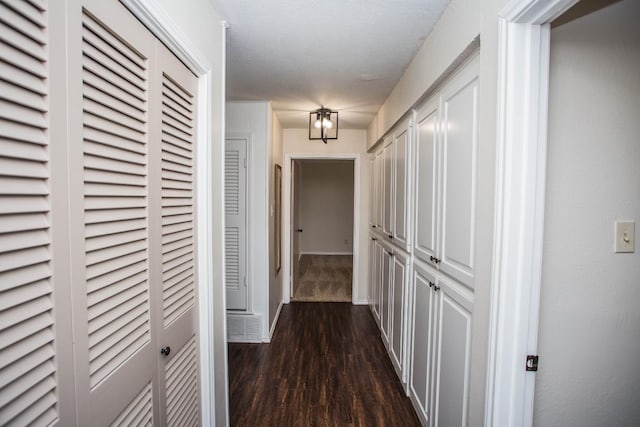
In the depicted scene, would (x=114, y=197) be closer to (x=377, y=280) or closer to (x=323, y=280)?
(x=377, y=280)

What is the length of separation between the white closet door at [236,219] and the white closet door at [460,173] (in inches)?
80.5

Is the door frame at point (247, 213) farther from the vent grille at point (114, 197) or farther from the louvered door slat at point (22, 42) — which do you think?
the louvered door slat at point (22, 42)

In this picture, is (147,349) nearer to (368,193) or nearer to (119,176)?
(119,176)

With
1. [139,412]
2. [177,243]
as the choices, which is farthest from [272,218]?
[139,412]

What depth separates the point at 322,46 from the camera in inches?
72.9

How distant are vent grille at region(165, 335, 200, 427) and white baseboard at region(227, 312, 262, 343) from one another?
164 cm

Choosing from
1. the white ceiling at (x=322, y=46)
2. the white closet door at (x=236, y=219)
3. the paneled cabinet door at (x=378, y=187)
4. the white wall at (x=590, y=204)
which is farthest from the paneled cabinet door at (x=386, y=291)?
the white wall at (x=590, y=204)

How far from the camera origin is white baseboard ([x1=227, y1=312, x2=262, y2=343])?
304 cm

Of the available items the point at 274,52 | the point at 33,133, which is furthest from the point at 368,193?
the point at 33,133

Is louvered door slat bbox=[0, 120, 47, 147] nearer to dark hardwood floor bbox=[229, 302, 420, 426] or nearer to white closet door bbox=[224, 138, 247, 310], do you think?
dark hardwood floor bbox=[229, 302, 420, 426]

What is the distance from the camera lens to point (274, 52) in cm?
196

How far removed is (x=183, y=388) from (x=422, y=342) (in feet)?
4.46

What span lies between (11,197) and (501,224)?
1.24 meters

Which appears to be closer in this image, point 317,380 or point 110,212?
point 110,212
